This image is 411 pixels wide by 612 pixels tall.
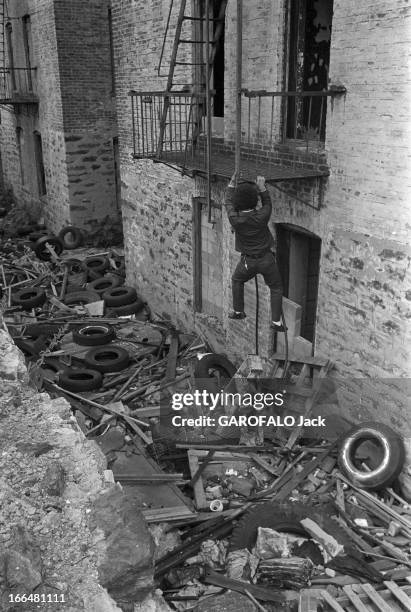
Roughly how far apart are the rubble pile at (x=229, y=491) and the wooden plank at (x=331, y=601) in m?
0.03

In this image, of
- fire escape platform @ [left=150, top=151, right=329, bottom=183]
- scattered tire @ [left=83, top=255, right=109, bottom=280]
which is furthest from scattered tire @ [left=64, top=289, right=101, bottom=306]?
fire escape platform @ [left=150, top=151, right=329, bottom=183]

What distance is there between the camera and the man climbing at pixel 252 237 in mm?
7348

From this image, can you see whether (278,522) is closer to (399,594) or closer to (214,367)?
(399,594)

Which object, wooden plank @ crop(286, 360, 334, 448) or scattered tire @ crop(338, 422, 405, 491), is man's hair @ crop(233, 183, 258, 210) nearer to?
wooden plank @ crop(286, 360, 334, 448)

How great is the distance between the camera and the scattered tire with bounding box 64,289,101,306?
14461mm

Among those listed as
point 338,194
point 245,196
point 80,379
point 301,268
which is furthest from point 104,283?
point 338,194

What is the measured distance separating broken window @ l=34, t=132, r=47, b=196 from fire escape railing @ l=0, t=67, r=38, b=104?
1329mm

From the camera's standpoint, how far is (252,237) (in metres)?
7.77

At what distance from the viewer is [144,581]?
12.2 feet

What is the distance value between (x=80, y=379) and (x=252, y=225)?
16.2 ft

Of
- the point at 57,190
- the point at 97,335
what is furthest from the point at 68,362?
the point at 57,190

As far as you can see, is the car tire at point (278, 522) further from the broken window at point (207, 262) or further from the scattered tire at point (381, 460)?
the broken window at point (207, 262)

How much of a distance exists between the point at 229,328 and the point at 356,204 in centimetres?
407

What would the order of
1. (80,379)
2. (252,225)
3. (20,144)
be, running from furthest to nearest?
1. (20,144)
2. (80,379)
3. (252,225)
